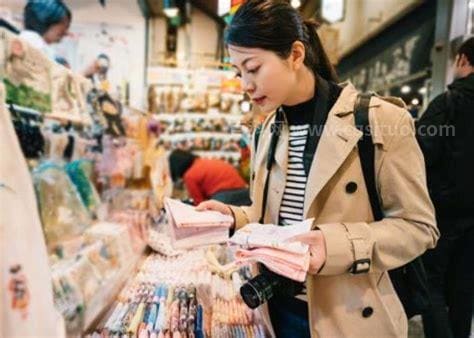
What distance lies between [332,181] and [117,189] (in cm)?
209

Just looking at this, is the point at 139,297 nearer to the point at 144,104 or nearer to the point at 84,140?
the point at 84,140

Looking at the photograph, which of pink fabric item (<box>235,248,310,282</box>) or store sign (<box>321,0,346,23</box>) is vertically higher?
store sign (<box>321,0,346,23</box>)

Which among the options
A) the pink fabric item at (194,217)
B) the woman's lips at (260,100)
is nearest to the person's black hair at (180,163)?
the pink fabric item at (194,217)

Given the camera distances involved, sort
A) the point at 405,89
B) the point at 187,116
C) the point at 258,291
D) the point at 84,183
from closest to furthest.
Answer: the point at 258,291 → the point at 84,183 → the point at 405,89 → the point at 187,116

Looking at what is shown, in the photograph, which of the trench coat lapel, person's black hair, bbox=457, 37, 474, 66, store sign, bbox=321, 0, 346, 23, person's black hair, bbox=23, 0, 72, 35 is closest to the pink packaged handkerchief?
the trench coat lapel

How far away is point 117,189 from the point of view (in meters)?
2.74

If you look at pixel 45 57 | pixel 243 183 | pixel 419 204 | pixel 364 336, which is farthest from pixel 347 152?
pixel 243 183

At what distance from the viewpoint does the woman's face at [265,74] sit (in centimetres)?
100

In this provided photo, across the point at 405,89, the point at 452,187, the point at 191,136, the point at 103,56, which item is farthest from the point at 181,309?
the point at 103,56

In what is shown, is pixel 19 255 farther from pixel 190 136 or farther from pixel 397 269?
pixel 190 136

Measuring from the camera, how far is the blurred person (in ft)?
5.95

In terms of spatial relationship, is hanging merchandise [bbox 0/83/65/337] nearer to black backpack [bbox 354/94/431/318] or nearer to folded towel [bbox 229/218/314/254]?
folded towel [bbox 229/218/314/254]

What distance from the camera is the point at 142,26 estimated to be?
210 inches

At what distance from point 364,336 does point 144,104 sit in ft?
14.6
